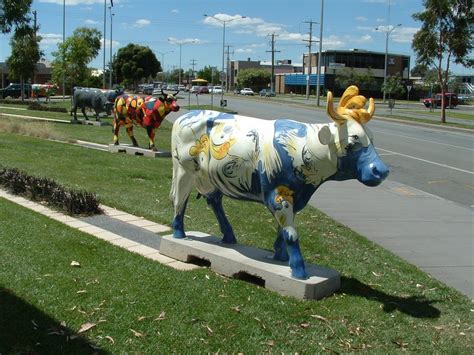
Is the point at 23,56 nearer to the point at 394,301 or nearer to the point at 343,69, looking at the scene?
the point at 394,301

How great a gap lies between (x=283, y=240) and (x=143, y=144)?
12774 mm

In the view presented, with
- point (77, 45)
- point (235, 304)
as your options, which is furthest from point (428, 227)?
point (77, 45)

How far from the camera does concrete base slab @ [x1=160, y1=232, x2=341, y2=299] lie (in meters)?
5.02

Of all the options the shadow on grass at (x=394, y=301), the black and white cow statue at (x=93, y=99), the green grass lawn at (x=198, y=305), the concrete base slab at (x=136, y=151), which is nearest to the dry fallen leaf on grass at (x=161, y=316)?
the green grass lawn at (x=198, y=305)

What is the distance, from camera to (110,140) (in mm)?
18734

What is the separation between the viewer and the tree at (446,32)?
31172 mm

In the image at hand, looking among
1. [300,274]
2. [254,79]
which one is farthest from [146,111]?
[254,79]

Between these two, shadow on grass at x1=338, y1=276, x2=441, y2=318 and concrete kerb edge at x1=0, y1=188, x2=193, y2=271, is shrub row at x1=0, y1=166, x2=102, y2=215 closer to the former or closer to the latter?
concrete kerb edge at x1=0, y1=188, x2=193, y2=271

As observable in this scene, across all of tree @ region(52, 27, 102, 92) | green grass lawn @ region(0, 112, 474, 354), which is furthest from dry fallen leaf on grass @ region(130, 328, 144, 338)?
tree @ region(52, 27, 102, 92)

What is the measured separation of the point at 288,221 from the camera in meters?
4.99

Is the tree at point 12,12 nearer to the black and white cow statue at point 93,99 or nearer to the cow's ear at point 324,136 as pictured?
the black and white cow statue at point 93,99

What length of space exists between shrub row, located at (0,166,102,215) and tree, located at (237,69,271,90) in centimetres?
10449

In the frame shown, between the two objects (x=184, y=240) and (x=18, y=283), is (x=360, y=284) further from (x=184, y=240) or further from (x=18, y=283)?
(x=18, y=283)

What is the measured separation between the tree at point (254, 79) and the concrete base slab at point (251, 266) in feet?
354
